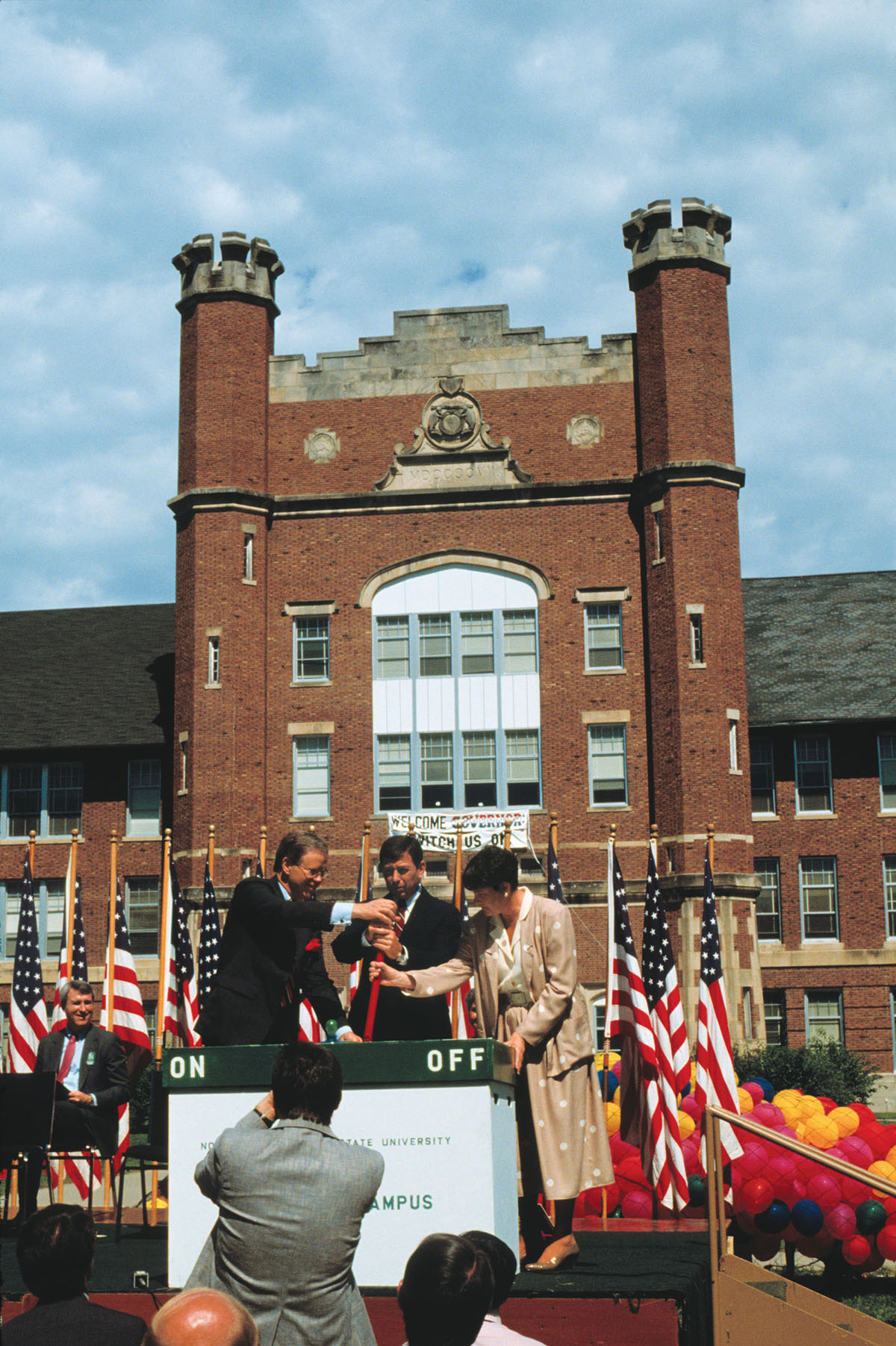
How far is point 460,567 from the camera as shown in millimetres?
30469

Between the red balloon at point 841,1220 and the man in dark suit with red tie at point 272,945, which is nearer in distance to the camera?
the man in dark suit with red tie at point 272,945

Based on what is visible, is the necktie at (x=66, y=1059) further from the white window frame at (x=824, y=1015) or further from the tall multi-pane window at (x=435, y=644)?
the white window frame at (x=824, y=1015)

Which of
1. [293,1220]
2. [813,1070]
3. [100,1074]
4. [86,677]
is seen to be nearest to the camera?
[293,1220]

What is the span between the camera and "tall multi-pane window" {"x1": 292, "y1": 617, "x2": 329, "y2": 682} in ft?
100

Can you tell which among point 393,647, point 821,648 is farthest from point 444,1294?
point 821,648

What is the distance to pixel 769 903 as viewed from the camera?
112 feet

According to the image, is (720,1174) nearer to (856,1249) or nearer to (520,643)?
(856,1249)

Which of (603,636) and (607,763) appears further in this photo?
(603,636)

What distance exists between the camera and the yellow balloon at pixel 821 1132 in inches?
608

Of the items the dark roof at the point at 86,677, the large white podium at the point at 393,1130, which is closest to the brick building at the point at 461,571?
the dark roof at the point at 86,677

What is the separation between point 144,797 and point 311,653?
602 cm

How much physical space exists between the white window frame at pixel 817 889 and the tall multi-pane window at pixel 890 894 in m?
1.07

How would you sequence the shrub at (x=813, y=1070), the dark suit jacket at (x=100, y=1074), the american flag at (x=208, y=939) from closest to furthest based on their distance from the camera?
1. the dark suit jacket at (x=100, y=1074)
2. the american flag at (x=208, y=939)
3. the shrub at (x=813, y=1070)

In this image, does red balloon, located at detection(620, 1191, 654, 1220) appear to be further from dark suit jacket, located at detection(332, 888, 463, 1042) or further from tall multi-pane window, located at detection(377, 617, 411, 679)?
tall multi-pane window, located at detection(377, 617, 411, 679)
